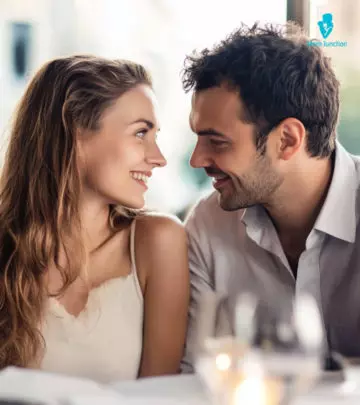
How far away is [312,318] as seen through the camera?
0.76 meters

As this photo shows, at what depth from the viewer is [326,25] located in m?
2.45

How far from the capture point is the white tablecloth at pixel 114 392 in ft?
2.76

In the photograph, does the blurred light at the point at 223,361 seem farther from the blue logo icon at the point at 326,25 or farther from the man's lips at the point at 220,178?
the blue logo icon at the point at 326,25

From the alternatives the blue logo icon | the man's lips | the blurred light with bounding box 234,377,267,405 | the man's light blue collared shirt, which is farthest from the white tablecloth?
the blue logo icon

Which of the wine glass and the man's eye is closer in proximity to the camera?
the wine glass

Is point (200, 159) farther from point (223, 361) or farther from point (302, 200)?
point (223, 361)

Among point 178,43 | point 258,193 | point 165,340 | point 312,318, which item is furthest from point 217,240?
point 178,43

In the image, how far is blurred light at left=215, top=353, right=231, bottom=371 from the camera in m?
0.76

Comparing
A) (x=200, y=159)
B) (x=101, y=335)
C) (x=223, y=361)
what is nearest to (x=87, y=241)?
(x=101, y=335)

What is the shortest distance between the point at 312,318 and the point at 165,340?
0.89m

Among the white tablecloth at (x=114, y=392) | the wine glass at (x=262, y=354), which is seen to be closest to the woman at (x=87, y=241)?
the white tablecloth at (x=114, y=392)

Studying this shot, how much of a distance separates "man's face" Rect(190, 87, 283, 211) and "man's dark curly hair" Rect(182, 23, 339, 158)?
2 cm

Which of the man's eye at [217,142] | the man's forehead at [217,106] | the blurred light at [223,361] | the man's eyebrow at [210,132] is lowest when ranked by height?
the blurred light at [223,361]

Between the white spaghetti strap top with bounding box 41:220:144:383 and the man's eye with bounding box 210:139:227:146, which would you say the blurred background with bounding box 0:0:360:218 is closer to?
the man's eye with bounding box 210:139:227:146
